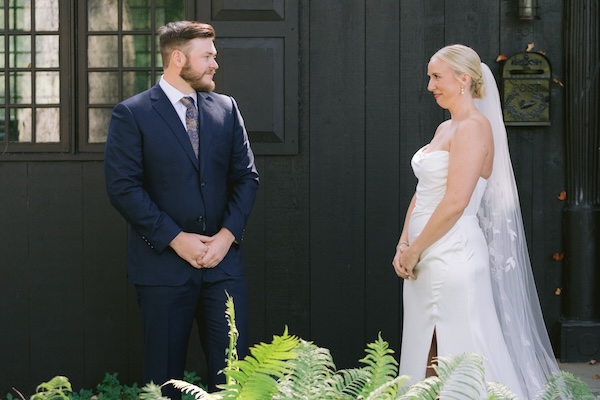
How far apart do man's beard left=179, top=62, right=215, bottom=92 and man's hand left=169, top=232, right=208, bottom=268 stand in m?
0.66

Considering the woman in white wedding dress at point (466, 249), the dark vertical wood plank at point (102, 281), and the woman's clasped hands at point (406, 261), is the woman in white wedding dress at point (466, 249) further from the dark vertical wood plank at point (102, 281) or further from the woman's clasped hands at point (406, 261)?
the dark vertical wood plank at point (102, 281)

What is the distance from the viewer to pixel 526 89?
18.2 feet

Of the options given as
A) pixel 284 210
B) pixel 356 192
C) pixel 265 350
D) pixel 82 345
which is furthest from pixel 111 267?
pixel 265 350

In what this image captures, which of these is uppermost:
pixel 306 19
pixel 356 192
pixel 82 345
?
pixel 306 19

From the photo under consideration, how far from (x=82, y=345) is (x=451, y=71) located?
277cm

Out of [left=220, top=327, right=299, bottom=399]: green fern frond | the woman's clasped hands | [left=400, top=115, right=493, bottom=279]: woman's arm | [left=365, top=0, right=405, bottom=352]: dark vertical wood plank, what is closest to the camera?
[left=220, top=327, right=299, bottom=399]: green fern frond

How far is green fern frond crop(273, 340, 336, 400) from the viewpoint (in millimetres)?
1664

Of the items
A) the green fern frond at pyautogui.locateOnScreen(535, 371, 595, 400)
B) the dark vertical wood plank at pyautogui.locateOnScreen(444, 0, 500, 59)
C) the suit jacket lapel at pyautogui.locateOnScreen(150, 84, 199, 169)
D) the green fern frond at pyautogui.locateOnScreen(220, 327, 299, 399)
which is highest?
the dark vertical wood plank at pyautogui.locateOnScreen(444, 0, 500, 59)

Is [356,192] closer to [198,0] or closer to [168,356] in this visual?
[198,0]

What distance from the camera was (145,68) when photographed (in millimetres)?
5668

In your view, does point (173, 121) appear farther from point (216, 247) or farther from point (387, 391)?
point (387, 391)

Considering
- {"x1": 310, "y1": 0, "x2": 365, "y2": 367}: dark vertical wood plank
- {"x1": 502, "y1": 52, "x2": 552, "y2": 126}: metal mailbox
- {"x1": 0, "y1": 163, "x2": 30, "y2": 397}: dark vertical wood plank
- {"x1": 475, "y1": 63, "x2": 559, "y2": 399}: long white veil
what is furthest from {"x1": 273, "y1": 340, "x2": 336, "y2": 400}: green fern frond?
{"x1": 0, "y1": 163, "x2": 30, "y2": 397}: dark vertical wood plank

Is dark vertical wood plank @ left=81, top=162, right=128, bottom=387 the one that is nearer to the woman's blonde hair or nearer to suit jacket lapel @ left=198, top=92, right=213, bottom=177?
suit jacket lapel @ left=198, top=92, right=213, bottom=177

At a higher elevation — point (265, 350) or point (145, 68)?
point (145, 68)
